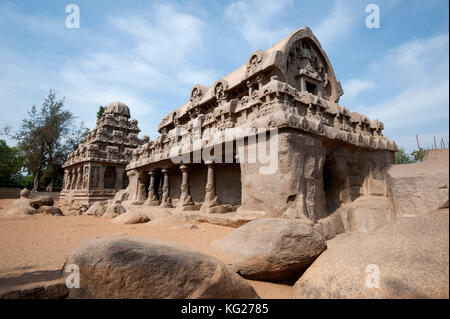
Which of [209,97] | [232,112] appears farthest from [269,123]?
[209,97]

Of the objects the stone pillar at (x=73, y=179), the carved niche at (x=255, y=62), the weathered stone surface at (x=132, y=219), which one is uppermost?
the carved niche at (x=255, y=62)

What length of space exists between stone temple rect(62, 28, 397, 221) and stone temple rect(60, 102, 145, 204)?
8.60m

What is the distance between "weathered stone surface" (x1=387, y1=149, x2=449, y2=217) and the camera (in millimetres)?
2732

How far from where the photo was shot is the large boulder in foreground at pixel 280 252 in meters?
3.27

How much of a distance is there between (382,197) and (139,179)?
11.0 meters

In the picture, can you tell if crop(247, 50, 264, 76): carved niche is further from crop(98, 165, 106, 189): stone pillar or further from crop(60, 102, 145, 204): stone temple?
crop(98, 165, 106, 189): stone pillar

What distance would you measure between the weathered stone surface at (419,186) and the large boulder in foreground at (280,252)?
3.89 ft

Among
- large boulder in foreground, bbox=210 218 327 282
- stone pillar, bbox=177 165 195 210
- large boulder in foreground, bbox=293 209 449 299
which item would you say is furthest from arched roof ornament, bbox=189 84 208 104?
large boulder in foreground, bbox=293 209 449 299

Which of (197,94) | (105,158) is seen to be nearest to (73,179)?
(105,158)

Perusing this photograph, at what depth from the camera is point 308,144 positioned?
6215mm

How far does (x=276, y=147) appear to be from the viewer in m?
5.86

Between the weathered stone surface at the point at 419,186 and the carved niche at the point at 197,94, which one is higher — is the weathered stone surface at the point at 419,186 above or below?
below

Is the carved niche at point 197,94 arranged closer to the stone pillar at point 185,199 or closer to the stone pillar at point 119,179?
the stone pillar at point 185,199

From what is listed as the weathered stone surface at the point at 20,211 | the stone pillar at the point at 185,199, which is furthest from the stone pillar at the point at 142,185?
the weathered stone surface at the point at 20,211
